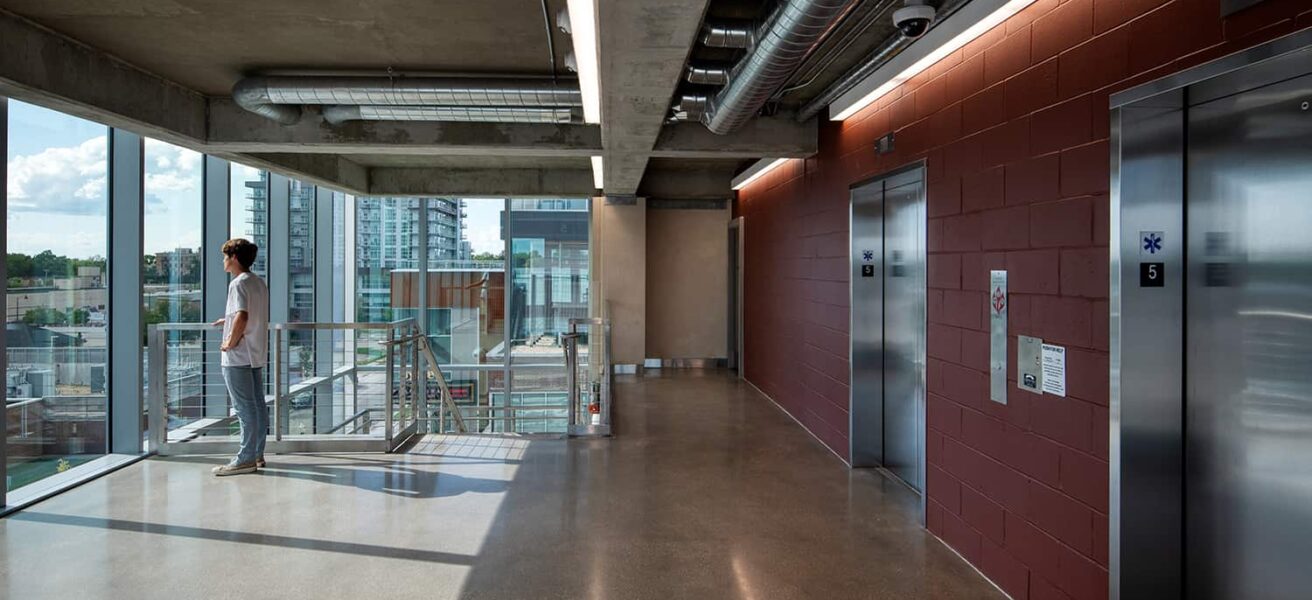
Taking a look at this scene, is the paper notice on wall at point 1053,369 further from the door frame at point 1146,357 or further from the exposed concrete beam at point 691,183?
the exposed concrete beam at point 691,183

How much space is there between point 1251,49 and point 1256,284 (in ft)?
2.35

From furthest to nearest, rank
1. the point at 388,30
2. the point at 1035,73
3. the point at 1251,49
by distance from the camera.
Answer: the point at 388,30 → the point at 1035,73 → the point at 1251,49

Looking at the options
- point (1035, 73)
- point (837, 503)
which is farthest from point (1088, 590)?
Result: point (1035, 73)

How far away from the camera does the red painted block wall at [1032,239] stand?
7.99ft

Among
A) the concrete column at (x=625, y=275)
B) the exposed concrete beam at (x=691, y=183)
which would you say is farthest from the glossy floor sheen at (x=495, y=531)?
the exposed concrete beam at (x=691, y=183)

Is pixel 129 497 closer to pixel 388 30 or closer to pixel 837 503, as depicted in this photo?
pixel 388 30

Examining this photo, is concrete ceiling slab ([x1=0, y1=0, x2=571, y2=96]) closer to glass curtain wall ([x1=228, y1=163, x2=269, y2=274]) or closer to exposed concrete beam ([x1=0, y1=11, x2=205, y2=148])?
exposed concrete beam ([x1=0, y1=11, x2=205, y2=148])

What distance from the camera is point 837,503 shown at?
430cm

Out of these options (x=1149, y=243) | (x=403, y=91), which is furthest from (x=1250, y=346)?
(x=403, y=91)

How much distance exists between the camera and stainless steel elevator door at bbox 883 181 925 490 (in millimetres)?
4285

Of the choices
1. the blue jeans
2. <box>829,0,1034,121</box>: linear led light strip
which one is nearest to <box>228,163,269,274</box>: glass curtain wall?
the blue jeans

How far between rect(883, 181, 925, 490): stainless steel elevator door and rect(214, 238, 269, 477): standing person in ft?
14.7

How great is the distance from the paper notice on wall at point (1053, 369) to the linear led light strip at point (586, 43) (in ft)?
7.55

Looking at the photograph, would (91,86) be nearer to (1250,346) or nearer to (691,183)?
(1250,346)
